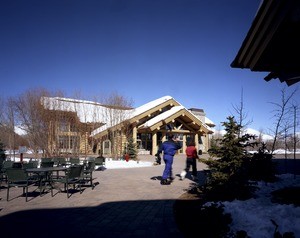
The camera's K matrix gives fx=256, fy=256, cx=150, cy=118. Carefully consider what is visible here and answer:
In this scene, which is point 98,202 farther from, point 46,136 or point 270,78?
point 46,136

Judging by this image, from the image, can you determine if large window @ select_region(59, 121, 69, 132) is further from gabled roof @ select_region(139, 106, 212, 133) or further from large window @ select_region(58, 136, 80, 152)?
gabled roof @ select_region(139, 106, 212, 133)

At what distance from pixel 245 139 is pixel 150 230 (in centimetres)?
397

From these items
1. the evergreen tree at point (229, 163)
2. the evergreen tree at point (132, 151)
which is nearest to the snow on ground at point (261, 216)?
the evergreen tree at point (229, 163)

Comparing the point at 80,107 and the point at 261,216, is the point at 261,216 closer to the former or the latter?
the point at 261,216

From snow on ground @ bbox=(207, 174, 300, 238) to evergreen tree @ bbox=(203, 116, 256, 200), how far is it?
2.43ft

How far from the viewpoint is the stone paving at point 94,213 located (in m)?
4.91

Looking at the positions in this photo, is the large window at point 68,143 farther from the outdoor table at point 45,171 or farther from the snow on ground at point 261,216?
the snow on ground at point 261,216

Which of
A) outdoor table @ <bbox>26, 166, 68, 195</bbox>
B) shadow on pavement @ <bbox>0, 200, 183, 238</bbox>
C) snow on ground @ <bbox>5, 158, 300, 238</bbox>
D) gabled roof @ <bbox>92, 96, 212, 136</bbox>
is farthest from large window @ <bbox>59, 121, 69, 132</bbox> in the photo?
snow on ground @ <bbox>5, 158, 300, 238</bbox>

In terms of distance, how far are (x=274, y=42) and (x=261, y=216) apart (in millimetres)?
3208

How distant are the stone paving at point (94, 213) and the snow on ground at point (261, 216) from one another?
1251mm

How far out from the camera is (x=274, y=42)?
4.34 metres

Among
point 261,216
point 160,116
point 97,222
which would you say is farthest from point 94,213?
point 160,116

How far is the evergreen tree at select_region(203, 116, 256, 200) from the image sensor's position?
691 cm

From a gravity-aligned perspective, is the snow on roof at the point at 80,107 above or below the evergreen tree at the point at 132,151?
above
